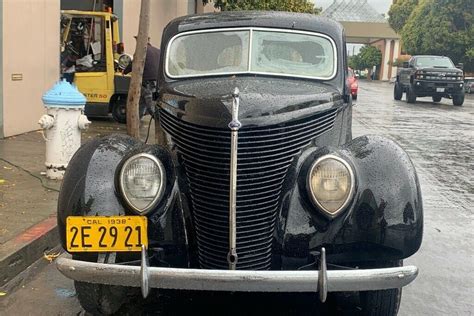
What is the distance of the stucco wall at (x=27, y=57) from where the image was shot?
989 cm

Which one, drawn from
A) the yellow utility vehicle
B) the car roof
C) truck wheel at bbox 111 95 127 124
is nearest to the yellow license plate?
the car roof

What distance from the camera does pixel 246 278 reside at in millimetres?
3070

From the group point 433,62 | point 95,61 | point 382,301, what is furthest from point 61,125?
point 433,62

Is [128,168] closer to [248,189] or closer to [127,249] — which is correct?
[127,249]

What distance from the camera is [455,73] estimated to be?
23.0 m

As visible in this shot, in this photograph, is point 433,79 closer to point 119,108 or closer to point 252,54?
point 119,108

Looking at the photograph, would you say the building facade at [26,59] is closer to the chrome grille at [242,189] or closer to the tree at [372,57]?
the chrome grille at [242,189]

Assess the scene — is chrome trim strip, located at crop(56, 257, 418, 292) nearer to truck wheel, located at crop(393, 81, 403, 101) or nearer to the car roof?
the car roof

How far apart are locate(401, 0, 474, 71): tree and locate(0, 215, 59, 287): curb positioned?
41.5 metres

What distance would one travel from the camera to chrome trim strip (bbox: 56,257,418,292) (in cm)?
307

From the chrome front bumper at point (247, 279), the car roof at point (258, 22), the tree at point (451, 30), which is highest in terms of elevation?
the tree at point (451, 30)

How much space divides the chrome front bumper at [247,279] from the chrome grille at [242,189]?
1.21ft

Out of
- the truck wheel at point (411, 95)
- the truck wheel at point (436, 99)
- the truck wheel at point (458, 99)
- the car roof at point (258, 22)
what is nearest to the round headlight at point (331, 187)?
the car roof at point (258, 22)

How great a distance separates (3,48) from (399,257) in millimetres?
8055
